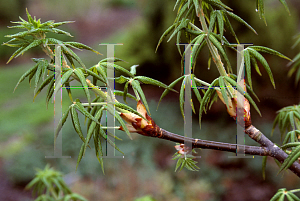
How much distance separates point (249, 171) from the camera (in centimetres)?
185

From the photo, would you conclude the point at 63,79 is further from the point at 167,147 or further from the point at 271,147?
the point at 167,147

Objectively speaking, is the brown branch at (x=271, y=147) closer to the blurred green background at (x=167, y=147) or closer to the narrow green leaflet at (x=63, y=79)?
the narrow green leaflet at (x=63, y=79)

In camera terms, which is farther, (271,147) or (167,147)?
(167,147)

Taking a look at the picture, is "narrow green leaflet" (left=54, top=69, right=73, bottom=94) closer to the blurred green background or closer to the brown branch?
the brown branch

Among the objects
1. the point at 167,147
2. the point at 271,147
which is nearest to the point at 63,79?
the point at 271,147

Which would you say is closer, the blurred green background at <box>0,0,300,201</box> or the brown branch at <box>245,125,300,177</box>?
the brown branch at <box>245,125,300,177</box>

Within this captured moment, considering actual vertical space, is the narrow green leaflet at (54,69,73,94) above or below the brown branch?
above

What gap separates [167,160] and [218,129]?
44 centimetres

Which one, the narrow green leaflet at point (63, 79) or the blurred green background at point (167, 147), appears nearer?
the narrow green leaflet at point (63, 79)

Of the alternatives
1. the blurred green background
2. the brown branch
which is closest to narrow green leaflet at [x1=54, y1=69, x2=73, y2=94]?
the brown branch

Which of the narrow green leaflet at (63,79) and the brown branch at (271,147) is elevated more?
the narrow green leaflet at (63,79)

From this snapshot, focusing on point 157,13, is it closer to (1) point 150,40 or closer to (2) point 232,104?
(1) point 150,40

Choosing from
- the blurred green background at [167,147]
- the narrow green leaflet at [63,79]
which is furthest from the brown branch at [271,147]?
the blurred green background at [167,147]

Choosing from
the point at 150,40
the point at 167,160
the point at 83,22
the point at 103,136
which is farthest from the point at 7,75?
the point at 103,136
